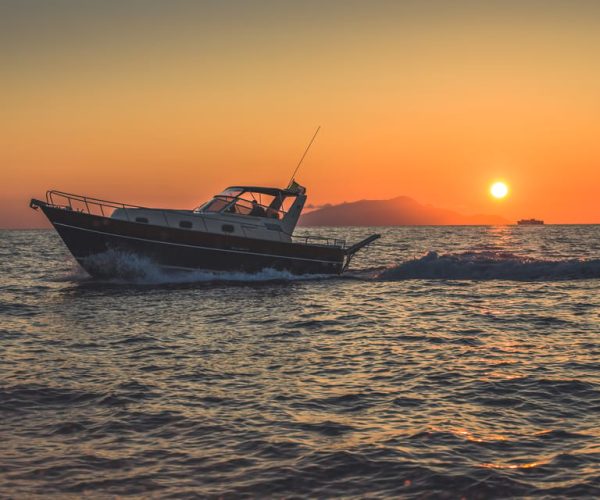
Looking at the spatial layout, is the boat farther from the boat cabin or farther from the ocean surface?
the ocean surface

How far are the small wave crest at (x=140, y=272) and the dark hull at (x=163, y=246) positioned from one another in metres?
0.05

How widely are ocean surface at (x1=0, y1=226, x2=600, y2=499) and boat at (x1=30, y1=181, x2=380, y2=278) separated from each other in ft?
16.5

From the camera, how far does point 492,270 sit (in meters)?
30.3

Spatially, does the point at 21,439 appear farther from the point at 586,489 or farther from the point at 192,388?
the point at 586,489

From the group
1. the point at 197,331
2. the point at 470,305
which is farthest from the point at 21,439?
the point at 470,305

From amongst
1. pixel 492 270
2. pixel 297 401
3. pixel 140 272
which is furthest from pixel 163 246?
pixel 492 270

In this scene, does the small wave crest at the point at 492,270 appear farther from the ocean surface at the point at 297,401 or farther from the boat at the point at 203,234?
the ocean surface at the point at 297,401

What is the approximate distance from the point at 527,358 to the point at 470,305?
26.9ft

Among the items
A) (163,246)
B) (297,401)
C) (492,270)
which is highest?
(163,246)

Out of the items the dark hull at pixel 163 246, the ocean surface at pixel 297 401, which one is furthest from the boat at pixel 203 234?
the ocean surface at pixel 297 401

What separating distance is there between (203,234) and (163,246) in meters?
1.56

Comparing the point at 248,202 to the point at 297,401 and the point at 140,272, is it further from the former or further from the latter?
the point at 297,401

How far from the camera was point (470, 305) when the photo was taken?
19.4 metres

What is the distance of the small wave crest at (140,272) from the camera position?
75.9ft
